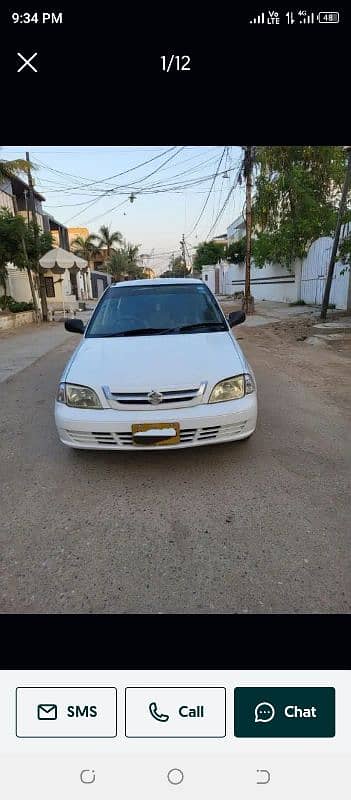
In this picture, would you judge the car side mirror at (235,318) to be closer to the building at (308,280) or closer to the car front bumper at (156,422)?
the car front bumper at (156,422)

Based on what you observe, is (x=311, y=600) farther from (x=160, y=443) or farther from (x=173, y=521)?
(x=160, y=443)

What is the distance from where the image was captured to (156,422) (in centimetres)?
279

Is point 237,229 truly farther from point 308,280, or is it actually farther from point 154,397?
point 154,397

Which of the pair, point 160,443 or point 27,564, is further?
point 160,443

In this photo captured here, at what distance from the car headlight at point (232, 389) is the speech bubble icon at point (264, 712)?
2.06 metres

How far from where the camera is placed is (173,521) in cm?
251

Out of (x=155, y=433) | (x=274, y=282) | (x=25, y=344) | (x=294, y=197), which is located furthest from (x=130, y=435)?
(x=274, y=282)

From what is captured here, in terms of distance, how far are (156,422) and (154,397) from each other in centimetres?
18
